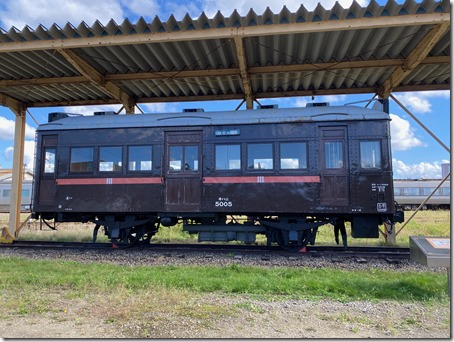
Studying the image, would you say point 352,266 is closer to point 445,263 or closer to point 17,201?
point 445,263

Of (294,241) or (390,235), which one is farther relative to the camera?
(390,235)

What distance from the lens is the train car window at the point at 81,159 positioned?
10961 mm

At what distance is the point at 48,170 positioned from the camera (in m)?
11.2

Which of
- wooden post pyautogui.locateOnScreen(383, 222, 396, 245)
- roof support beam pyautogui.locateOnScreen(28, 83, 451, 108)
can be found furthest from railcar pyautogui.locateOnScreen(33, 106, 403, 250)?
roof support beam pyautogui.locateOnScreen(28, 83, 451, 108)

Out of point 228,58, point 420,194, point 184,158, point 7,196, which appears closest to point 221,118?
point 184,158

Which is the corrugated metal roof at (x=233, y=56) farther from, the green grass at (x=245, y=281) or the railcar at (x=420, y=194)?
the railcar at (x=420, y=194)

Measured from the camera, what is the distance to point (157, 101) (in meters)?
14.5

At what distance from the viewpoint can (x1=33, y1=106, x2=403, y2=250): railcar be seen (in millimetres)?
9656

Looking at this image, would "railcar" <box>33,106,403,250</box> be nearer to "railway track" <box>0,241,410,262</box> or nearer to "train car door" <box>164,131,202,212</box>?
"train car door" <box>164,131,202,212</box>

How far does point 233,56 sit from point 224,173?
391 centimetres

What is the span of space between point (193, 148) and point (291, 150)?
8.92 feet

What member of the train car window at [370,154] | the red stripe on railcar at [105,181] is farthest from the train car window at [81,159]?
the train car window at [370,154]

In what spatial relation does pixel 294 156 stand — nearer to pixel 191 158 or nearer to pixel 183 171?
pixel 191 158

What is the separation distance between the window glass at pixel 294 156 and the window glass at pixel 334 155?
0.59 m
